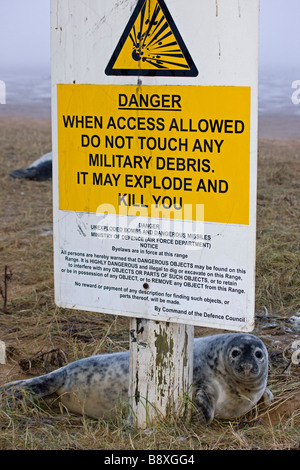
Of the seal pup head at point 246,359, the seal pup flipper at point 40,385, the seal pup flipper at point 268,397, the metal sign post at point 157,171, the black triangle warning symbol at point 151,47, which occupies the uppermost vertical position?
the black triangle warning symbol at point 151,47

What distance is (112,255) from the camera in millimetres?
3172

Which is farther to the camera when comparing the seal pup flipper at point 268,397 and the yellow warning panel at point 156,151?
the seal pup flipper at point 268,397

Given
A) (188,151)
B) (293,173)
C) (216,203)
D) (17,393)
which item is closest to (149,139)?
(188,151)

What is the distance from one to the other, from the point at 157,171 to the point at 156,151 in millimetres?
88

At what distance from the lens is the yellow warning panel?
2875 millimetres

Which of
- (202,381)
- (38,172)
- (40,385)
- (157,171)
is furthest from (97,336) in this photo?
(38,172)

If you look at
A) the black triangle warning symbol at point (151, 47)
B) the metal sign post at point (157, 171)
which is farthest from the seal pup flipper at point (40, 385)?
the black triangle warning symbol at point (151, 47)

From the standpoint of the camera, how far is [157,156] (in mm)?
3016

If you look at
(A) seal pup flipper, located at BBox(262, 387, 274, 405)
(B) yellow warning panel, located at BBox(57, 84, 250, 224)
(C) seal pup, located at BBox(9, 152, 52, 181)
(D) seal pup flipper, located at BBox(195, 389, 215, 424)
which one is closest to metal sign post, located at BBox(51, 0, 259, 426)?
(B) yellow warning panel, located at BBox(57, 84, 250, 224)

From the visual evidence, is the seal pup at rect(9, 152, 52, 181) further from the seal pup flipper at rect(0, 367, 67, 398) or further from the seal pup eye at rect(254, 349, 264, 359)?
the seal pup eye at rect(254, 349, 264, 359)

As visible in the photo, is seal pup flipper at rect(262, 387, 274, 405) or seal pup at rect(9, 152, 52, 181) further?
seal pup at rect(9, 152, 52, 181)

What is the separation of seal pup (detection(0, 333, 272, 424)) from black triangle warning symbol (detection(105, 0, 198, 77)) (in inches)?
59.3

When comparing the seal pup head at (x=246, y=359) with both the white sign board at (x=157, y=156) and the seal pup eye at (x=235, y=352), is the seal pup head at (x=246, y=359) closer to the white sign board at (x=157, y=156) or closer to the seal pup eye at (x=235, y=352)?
the seal pup eye at (x=235, y=352)

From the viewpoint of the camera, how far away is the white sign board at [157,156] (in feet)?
9.39
